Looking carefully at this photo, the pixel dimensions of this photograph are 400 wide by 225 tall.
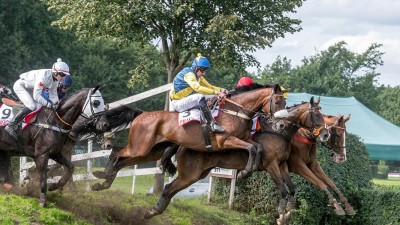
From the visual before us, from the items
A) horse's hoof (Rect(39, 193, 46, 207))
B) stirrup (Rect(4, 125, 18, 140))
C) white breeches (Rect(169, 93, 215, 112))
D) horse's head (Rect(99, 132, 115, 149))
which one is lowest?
horse's hoof (Rect(39, 193, 46, 207))

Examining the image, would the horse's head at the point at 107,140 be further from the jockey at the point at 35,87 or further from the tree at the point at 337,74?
the tree at the point at 337,74

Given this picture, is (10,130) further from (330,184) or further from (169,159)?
(330,184)

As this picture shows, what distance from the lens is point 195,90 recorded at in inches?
486

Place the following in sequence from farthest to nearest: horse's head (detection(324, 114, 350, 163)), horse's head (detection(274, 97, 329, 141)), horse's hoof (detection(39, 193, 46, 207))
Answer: horse's head (detection(324, 114, 350, 163)) → horse's head (detection(274, 97, 329, 141)) → horse's hoof (detection(39, 193, 46, 207))

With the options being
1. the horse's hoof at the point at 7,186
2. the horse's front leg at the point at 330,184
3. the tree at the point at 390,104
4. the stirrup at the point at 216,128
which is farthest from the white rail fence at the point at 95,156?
the tree at the point at 390,104

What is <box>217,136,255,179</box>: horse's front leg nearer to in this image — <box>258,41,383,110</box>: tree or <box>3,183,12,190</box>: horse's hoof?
<box>3,183,12,190</box>: horse's hoof

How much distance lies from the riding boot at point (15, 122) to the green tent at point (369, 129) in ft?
70.6

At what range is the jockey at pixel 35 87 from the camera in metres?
12.1

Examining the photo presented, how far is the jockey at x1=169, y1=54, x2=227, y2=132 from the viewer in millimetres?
12250

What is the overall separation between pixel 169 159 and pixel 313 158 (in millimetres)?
3135

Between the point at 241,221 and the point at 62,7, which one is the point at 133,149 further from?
the point at 62,7

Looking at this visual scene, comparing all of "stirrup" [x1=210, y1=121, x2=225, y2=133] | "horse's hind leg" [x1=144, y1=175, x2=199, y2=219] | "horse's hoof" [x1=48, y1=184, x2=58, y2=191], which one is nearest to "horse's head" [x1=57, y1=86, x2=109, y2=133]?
"horse's hoof" [x1=48, y1=184, x2=58, y2=191]

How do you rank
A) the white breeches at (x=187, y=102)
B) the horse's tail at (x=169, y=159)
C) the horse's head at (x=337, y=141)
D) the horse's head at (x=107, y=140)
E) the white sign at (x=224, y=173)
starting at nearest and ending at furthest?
the white breeches at (x=187, y=102), the horse's head at (x=107, y=140), the horse's tail at (x=169, y=159), the horse's head at (x=337, y=141), the white sign at (x=224, y=173)

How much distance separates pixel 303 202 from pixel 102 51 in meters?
31.9
